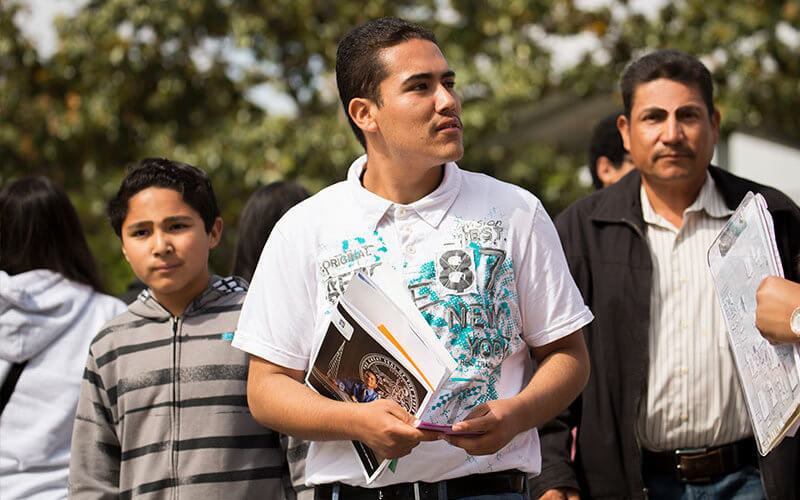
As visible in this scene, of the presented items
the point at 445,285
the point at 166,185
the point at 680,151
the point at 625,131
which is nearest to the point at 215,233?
the point at 166,185

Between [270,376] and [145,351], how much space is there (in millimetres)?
848

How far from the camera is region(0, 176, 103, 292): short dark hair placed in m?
3.73

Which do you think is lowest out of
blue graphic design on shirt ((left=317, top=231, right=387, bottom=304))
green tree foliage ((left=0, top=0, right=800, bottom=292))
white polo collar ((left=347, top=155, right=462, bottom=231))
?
blue graphic design on shirt ((left=317, top=231, right=387, bottom=304))

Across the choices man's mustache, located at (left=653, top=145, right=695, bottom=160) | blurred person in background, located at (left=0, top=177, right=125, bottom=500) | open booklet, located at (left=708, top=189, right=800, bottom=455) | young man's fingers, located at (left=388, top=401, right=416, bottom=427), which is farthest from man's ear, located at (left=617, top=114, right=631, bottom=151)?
blurred person in background, located at (left=0, top=177, right=125, bottom=500)

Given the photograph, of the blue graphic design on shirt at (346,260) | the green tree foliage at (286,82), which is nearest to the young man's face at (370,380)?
the blue graphic design on shirt at (346,260)

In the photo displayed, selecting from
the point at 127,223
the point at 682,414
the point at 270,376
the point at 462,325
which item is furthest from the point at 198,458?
the point at 682,414

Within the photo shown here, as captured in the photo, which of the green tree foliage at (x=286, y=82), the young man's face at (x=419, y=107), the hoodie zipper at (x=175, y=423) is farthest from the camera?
the green tree foliage at (x=286, y=82)

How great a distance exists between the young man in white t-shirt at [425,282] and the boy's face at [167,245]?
28.8 inches

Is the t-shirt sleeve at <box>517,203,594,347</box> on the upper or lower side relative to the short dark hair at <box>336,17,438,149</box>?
lower

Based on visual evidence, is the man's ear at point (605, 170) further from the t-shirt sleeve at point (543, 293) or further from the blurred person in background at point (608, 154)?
the t-shirt sleeve at point (543, 293)

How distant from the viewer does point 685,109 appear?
3291mm

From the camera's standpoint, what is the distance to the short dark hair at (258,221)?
3.96 m

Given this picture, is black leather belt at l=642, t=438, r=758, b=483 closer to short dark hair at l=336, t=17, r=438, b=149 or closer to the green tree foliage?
short dark hair at l=336, t=17, r=438, b=149

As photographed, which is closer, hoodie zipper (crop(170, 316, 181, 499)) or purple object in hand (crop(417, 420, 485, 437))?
purple object in hand (crop(417, 420, 485, 437))
